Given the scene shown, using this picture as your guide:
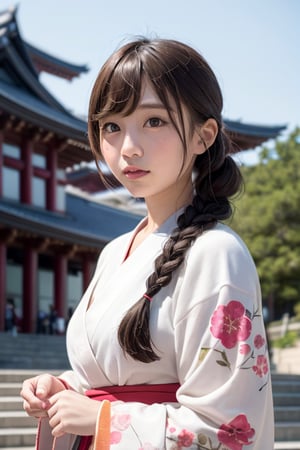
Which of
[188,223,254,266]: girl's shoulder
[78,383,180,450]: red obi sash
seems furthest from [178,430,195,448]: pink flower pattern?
[188,223,254,266]: girl's shoulder

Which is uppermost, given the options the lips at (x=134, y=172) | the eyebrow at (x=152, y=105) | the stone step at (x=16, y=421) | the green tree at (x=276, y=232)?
the eyebrow at (x=152, y=105)

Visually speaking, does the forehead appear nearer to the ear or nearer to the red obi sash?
the ear

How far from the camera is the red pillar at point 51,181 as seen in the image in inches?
751

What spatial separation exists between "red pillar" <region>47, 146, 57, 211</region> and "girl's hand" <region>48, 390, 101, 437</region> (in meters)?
17.6

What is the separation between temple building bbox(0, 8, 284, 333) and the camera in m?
16.8

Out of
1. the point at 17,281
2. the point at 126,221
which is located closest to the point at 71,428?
the point at 17,281

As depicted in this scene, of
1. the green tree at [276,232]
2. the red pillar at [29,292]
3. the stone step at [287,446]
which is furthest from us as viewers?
the green tree at [276,232]

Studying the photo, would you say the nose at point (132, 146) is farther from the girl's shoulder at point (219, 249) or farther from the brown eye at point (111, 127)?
the girl's shoulder at point (219, 249)

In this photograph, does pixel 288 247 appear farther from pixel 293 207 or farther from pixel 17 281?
pixel 17 281

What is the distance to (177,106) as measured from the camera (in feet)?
5.67

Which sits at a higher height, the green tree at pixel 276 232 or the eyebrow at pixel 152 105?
the eyebrow at pixel 152 105

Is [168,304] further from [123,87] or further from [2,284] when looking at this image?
[2,284]

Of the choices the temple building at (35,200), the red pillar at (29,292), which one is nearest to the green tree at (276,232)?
the temple building at (35,200)

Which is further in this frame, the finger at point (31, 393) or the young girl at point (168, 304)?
the finger at point (31, 393)
